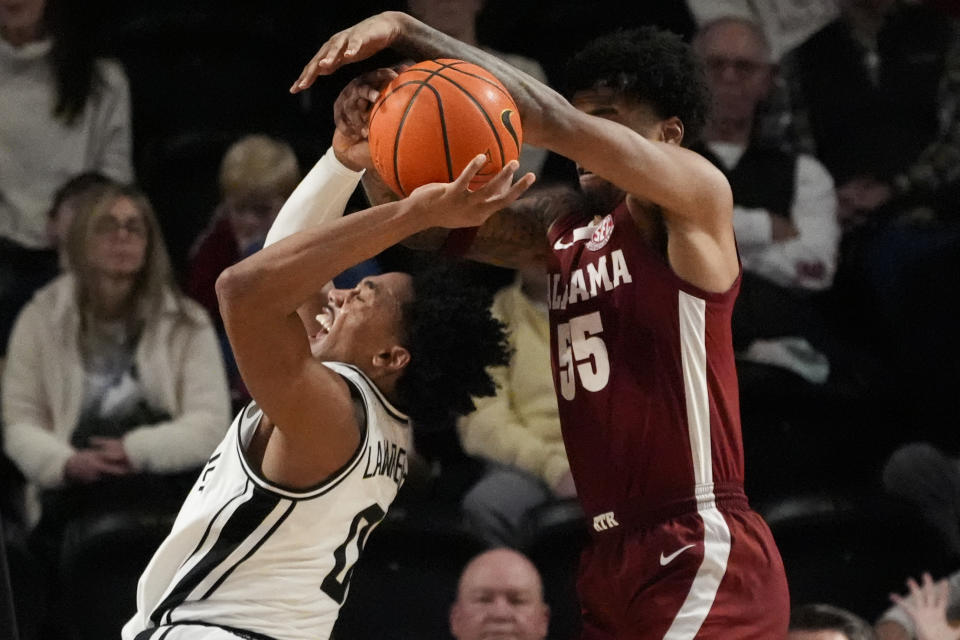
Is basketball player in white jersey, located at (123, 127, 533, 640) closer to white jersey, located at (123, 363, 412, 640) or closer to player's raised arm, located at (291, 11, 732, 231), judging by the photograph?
white jersey, located at (123, 363, 412, 640)

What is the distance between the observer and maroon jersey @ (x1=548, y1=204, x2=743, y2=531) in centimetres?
298

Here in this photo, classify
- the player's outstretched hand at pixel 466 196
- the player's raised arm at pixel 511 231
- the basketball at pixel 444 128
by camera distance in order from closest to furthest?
the player's outstretched hand at pixel 466 196 < the basketball at pixel 444 128 < the player's raised arm at pixel 511 231

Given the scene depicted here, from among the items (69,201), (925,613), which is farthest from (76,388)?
(925,613)

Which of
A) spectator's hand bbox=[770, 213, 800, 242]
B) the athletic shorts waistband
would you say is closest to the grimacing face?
the athletic shorts waistband

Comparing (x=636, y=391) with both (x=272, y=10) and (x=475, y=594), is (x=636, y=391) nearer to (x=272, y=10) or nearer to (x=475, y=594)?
(x=475, y=594)

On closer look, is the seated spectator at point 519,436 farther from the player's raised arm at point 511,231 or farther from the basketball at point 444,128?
the basketball at point 444,128

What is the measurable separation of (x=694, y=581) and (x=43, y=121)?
3.83 metres

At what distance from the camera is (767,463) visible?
5316 mm

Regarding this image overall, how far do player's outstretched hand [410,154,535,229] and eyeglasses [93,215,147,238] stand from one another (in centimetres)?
302

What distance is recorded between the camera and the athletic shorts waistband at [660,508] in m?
2.97

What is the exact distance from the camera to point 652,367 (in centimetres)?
300

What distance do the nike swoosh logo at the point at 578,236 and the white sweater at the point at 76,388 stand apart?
7.46 feet

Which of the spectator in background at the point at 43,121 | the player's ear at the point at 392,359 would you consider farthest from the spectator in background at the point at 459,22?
the player's ear at the point at 392,359

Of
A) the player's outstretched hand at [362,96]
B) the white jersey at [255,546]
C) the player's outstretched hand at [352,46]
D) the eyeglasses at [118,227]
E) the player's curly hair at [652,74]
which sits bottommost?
the white jersey at [255,546]
